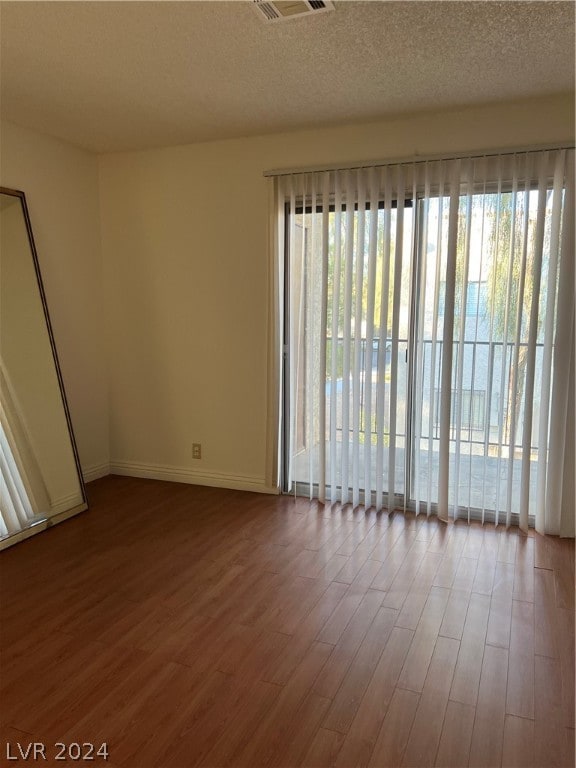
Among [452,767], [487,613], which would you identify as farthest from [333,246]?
[452,767]

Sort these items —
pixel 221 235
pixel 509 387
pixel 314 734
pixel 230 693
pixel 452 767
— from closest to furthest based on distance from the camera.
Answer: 1. pixel 452 767
2. pixel 314 734
3. pixel 230 693
4. pixel 509 387
5. pixel 221 235

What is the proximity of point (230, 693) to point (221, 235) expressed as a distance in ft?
10.2

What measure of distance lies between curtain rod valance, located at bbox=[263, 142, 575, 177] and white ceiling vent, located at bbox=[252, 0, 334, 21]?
144 centimetres

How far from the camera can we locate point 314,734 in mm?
1826

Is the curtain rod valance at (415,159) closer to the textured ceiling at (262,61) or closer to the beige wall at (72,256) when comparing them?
the textured ceiling at (262,61)

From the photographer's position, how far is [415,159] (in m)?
3.53

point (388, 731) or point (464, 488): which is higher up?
point (464, 488)

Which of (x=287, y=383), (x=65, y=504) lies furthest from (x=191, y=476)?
(x=287, y=383)

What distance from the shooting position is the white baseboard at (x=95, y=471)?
449cm

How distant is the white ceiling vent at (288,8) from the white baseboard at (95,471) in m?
3.49

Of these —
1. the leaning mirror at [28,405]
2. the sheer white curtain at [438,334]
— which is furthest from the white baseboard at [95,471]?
the sheer white curtain at [438,334]

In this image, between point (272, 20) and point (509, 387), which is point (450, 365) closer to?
point (509, 387)

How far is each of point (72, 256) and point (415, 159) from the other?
2.62m

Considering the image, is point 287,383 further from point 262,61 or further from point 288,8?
point 288,8
